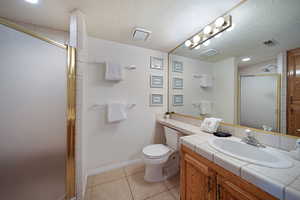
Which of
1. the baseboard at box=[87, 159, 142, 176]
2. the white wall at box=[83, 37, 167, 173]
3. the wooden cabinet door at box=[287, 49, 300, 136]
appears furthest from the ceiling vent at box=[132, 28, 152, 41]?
the baseboard at box=[87, 159, 142, 176]

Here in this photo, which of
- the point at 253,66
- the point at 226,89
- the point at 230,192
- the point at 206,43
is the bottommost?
the point at 230,192

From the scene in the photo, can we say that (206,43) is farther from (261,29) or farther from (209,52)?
(261,29)

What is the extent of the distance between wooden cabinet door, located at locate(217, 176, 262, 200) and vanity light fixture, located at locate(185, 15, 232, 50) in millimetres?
1547

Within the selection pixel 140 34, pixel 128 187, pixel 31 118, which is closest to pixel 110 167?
pixel 128 187

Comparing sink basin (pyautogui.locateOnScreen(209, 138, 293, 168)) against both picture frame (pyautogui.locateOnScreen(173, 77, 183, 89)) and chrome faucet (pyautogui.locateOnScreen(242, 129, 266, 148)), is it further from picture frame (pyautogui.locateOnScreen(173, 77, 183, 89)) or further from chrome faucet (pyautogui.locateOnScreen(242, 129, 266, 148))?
picture frame (pyautogui.locateOnScreen(173, 77, 183, 89))

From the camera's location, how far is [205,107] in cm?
160

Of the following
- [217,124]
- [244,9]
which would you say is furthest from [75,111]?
[244,9]

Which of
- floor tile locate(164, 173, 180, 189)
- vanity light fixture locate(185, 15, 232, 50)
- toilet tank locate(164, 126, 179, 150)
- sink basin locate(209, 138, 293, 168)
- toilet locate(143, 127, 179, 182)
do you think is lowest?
floor tile locate(164, 173, 180, 189)

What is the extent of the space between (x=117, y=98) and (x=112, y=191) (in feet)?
4.28

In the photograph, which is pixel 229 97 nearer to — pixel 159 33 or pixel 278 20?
pixel 278 20

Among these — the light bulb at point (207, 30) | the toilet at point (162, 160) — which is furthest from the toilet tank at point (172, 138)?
the light bulb at point (207, 30)

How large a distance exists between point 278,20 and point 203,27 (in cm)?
73

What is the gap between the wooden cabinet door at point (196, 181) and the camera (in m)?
0.77

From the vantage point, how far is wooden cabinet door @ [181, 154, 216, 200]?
77 centimetres
